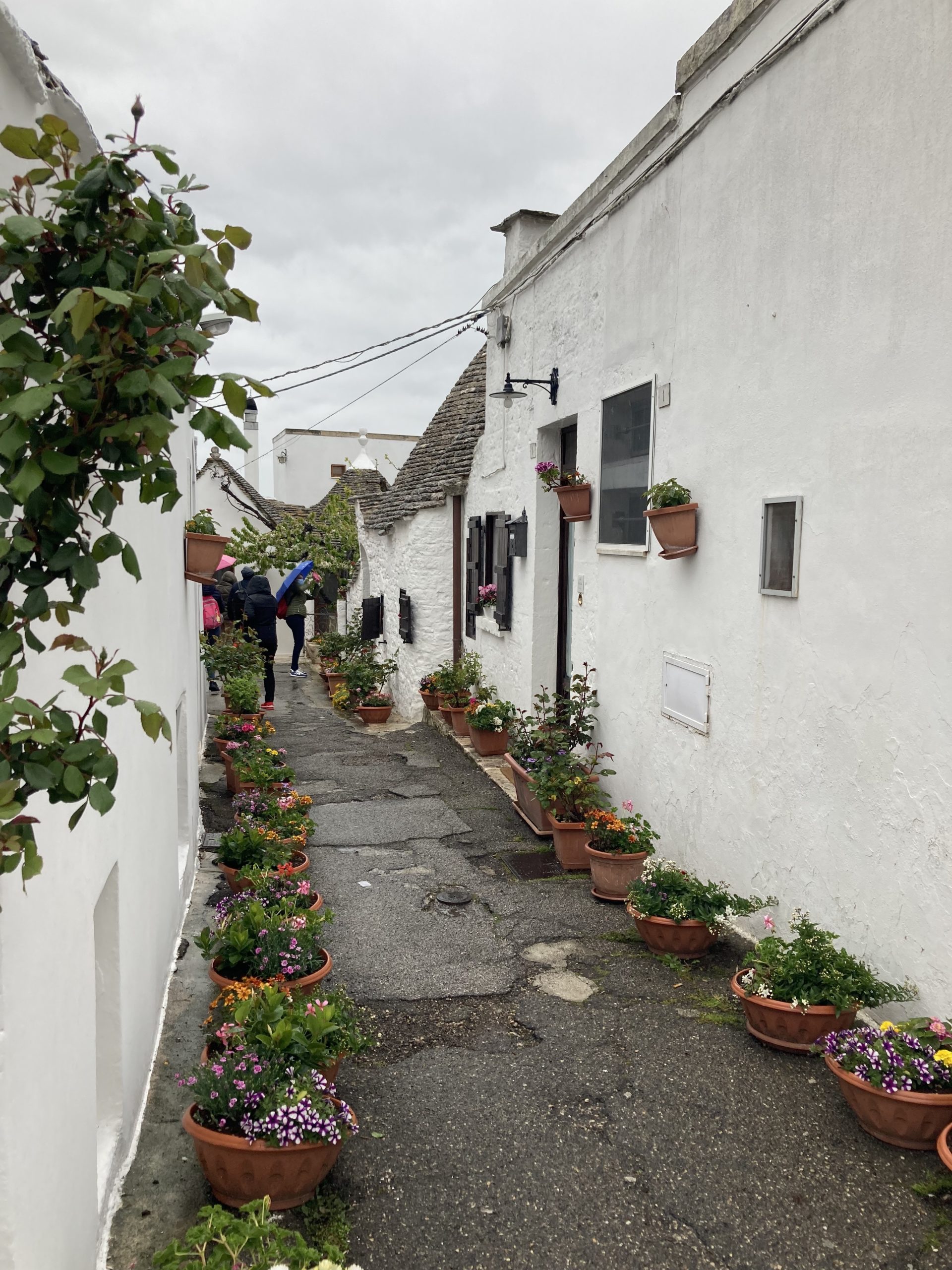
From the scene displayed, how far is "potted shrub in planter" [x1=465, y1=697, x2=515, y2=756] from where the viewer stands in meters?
9.85

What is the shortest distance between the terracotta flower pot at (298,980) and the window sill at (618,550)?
349 centimetres

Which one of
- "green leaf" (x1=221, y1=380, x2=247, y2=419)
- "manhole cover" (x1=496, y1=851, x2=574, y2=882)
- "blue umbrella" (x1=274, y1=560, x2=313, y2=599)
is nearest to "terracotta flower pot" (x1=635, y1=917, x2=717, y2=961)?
"manhole cover" (x1=496, y1=851, x2=574, y2=882)

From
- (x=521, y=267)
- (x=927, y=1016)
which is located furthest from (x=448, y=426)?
(x=927, y=1016)

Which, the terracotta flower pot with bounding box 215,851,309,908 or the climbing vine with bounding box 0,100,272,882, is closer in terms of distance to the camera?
the climbing vine with bounding box 0,100,272,882

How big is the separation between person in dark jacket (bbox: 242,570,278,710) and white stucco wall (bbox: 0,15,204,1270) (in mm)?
7659

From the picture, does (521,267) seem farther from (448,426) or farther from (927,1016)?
(927,1016)

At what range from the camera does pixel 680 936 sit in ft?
17.0

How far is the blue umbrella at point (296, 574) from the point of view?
602 inches

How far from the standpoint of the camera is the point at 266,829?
20.6 ft

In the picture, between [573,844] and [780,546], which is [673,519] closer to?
[780,546]

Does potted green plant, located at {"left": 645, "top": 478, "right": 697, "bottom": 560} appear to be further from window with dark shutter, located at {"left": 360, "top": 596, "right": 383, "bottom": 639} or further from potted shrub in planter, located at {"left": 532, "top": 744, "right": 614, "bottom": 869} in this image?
window with dark shutter, located at {"left": 360, "top": 596, "right": 383, "bottom": 639}

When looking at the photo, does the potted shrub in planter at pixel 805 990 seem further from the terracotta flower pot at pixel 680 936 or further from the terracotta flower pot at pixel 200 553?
the terracotta flower pot at pixel 200 553

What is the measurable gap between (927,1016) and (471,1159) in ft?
6.31

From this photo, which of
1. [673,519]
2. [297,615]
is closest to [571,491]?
[673,519]
